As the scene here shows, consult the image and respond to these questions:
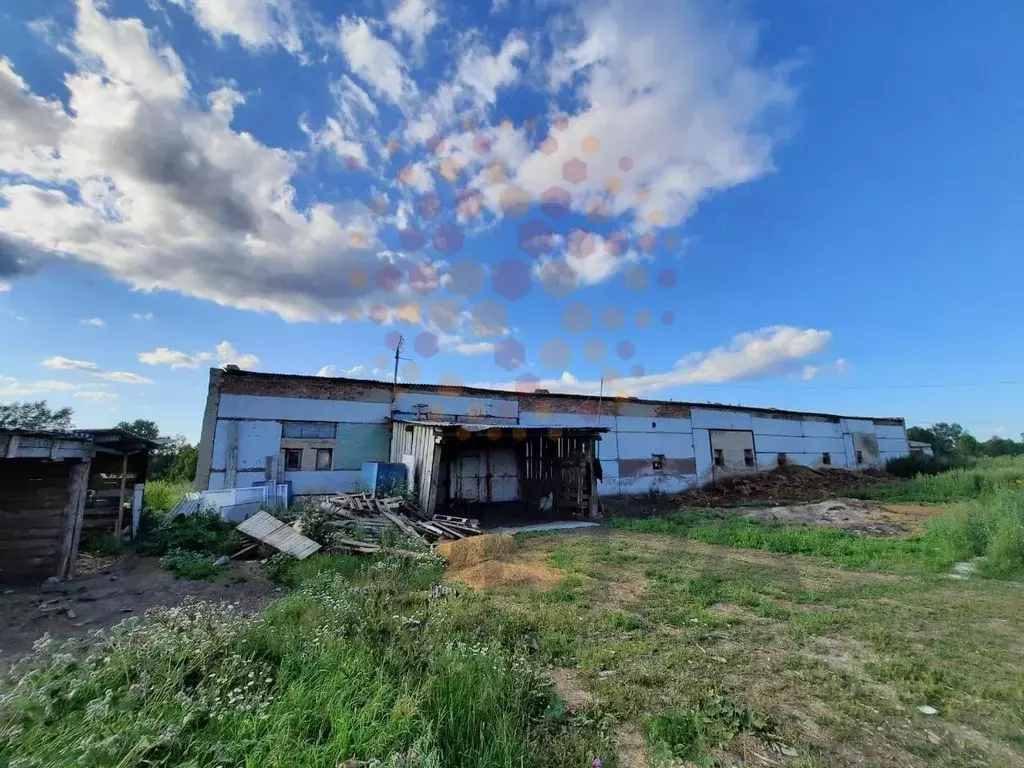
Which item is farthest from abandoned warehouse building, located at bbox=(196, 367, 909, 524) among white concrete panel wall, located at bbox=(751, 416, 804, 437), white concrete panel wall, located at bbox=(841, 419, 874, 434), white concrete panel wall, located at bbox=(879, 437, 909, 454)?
white concrete panel wall, located at bbox=(879, 437, 909, 454)

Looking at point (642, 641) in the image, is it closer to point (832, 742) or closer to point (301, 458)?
point (832, 742)

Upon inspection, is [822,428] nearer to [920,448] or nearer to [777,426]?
[777,426]

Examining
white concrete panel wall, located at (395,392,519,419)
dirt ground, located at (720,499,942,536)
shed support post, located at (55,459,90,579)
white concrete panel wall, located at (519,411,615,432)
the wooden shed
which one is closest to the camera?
the wooden shed

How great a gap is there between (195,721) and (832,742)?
14.0 feet

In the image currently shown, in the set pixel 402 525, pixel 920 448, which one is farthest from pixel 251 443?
pixel 920 448

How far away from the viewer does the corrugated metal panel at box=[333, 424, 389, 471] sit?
16.6 metres

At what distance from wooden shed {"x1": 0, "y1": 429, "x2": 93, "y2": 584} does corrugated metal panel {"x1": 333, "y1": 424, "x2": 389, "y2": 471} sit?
8.52m

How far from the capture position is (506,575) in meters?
7.90

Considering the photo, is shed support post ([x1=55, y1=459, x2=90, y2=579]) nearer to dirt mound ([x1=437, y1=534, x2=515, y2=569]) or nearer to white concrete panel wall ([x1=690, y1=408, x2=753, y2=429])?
dirt mound ([x1=437, y1=534, x2=515, y2=569])

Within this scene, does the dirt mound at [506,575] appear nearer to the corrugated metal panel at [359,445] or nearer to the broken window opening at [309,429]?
the corrugated metal panel at [359,445]

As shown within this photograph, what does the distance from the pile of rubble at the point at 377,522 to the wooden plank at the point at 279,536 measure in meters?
0.63

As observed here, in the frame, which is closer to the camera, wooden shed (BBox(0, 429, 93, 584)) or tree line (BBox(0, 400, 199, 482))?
wooden shed (BBox(0, 429, 93, 584))

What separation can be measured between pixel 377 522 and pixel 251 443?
649cm

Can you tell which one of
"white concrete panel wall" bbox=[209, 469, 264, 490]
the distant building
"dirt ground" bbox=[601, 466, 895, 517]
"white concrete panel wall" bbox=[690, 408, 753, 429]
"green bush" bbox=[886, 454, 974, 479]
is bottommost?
"dirt ground" bbox=[601, 466, 895, 517]
